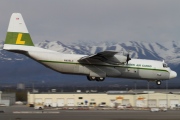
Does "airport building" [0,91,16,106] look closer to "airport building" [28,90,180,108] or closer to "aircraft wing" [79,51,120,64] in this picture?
"airport building" [28,90,180,108]

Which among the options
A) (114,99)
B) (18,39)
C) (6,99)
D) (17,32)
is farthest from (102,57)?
(6,99)

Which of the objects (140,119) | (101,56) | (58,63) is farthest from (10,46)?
(140,119)

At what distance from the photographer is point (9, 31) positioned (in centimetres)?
7162

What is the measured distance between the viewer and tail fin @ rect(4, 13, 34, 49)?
7131cm

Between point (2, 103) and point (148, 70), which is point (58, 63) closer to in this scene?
point (148, 70)

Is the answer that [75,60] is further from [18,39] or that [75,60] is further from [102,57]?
[18,39]

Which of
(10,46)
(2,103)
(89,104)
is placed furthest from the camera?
(2,103)

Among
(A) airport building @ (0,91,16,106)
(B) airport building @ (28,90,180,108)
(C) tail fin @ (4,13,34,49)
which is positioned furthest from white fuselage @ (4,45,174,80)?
(A) airport building @ (0,91,16,106)

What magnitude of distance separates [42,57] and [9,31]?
20.1 ft

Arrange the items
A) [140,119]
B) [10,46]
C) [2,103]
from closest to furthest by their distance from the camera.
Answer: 1. [10,46]
2. [140,119]
3. [2,103]

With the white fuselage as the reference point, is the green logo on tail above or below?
above

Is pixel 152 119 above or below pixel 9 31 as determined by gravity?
below

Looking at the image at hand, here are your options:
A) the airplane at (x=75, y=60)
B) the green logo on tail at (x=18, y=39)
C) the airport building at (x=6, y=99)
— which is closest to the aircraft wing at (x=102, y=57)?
the airplane at (x=75, y=60)

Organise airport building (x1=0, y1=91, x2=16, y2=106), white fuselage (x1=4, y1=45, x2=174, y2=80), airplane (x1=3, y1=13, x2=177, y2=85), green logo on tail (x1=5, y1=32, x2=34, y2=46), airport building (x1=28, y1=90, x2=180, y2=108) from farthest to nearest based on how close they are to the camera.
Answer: airport building (x1=0, y1=91, x2=16, y2=106) → airport building (x1=28, y1=90, x2=180, y2=108) → white fuselage (x1=4, y1=45, x2=174, y2=80) → airplane (x1=3, y1=13, x2=177, y2=85) → green logo on tail (x1=5, y1=32, x2=34, y2=46)
